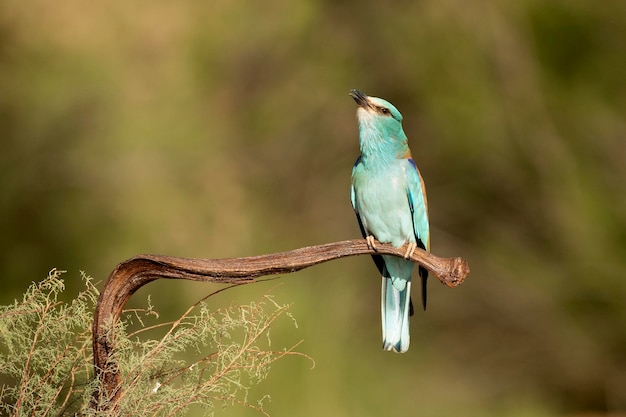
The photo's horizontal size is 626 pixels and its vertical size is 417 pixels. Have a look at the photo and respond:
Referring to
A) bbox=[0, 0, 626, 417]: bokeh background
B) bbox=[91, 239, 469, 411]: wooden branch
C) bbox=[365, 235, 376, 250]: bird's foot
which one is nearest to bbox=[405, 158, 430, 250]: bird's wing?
bbox=[365, 235, 376, 250]: bird's foot

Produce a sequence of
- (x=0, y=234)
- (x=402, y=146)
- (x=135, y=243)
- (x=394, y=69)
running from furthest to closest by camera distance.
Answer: (x=394, y=69)
(x=135, y=243)
(x=0, y=234)
(x=402, y=146)

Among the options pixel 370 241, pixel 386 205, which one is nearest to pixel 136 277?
pixel 370 241

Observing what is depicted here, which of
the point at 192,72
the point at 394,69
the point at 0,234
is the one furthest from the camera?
the point at 192,72

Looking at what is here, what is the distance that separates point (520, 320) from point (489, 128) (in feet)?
2.60

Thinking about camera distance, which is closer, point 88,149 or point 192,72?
point 88,149

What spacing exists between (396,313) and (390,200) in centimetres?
24

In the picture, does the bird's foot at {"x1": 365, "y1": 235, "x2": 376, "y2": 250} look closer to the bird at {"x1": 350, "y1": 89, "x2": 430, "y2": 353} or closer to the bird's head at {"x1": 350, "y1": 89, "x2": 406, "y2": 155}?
the bird at {"x1": 350, "y1": 89, "x2": 430, "y2": 353}

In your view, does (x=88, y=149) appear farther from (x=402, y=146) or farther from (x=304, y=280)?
(x=402, y=146)

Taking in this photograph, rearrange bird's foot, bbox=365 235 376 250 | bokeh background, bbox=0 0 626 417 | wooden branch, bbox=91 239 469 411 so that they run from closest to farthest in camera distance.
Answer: wooden branch, bbox=91 239 469 411
bird's foot, bbox=365 235 376 250
bokeh background, bbox=0 0 626 417

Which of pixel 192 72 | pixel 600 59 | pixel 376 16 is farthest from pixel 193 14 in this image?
pixel 600 59

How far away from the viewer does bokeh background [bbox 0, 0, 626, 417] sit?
3.38 m

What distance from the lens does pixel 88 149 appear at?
377 centimetres

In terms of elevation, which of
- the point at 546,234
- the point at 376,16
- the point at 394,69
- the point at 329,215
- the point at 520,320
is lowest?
the point at 520,320

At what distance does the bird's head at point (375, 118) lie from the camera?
184 cm
